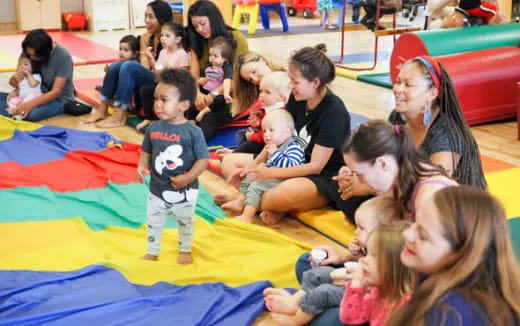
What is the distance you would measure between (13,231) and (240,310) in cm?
146

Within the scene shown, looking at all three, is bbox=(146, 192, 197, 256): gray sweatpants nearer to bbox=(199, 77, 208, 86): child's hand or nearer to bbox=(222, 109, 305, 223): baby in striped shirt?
bbox=(222, 109, 305, 223): baby in striped shirt

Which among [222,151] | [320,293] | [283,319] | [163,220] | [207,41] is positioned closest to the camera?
[320,293]

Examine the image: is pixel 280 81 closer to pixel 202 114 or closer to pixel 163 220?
pixel 202 114

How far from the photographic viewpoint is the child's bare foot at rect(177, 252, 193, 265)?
362cm

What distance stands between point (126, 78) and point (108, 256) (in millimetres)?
2790

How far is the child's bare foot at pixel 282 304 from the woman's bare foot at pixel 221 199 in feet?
4.55

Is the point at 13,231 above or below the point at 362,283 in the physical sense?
below

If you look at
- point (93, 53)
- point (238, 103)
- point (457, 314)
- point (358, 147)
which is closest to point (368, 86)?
point (238, 103)

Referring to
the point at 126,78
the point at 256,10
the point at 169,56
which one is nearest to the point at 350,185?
the point at 169,56

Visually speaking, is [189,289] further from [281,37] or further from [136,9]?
Answer: [136,9]

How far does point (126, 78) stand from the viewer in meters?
6.16

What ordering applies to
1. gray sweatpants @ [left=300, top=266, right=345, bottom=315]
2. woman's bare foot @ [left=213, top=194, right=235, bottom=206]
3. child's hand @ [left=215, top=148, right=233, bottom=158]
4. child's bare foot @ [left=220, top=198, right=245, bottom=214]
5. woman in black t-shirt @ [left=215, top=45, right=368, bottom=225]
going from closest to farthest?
gray sweatpants @ [left=300, top=266, right=345, bottom=315] < woman in black t-shirt @ [left=215, top=45, right=368, bottom=225] < child's bare foot @ [left=220, top=198, right=245, bottom=214] < woman's bare foot @ [left=213, top=194, right=235, bottom=206] < child's hand @ [left=215, top=148, right=233, bottom=158]

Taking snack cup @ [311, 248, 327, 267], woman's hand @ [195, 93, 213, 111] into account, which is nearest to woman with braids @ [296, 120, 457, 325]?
snack cup @ [311, 248, 327, 267]

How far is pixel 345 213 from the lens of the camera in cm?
404
